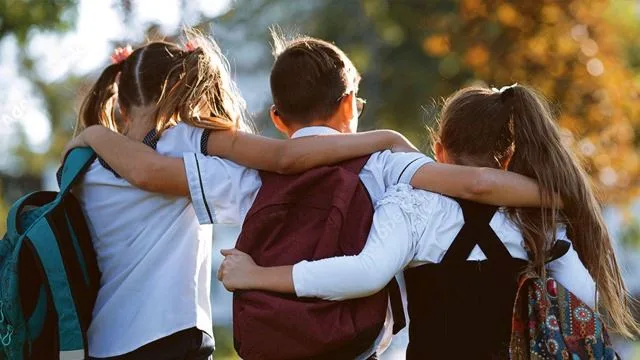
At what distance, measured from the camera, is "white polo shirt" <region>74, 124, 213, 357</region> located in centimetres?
335

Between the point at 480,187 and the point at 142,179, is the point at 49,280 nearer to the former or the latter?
the point at 142,179

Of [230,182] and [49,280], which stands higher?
[230,182]

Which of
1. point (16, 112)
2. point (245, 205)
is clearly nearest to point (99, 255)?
point (245, 205)

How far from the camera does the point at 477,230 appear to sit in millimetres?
3039

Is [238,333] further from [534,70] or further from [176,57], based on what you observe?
[534,70]

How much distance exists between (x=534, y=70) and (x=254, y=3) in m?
4.52

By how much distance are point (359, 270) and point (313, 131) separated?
51cm

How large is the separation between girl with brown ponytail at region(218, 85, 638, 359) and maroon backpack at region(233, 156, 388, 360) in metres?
0.04

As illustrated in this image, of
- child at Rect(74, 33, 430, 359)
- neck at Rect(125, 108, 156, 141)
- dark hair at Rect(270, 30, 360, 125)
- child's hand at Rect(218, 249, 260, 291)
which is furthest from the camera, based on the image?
neck at Rect(125, 108, 156, 141)

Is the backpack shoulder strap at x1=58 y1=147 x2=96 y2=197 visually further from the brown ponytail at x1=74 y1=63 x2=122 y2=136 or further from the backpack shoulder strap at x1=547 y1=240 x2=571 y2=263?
the backpack shoulder strap at x1=547 y1=240 x2=571 y2=263

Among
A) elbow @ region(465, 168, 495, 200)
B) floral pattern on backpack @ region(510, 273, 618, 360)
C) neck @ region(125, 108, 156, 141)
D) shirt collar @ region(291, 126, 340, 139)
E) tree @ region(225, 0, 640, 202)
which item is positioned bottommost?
floral pattern on backpack @ region(510, 273, 618, 360)

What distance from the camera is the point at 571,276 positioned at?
3.09 metres

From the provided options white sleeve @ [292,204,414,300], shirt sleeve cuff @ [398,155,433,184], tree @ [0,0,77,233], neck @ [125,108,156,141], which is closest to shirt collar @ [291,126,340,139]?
shirt sleeve cuff @ [398,155,433,184]

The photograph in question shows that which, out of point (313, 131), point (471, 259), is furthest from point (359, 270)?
point (313, 131)
